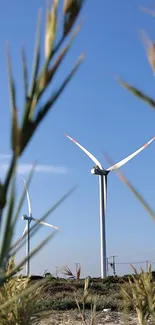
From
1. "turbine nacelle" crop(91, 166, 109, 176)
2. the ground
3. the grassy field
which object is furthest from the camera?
"turbine nacelle" crop(91, 166, 109, 176)

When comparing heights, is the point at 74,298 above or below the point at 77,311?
below

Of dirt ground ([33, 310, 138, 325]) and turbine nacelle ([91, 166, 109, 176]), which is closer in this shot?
dirt ground ([33, 310, 138, 325])

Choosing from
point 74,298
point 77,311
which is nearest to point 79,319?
point 77,311

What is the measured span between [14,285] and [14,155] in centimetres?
524

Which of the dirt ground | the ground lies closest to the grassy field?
the ground

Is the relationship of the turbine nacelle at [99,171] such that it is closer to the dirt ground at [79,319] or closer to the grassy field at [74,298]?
the grassy field at [74,298]

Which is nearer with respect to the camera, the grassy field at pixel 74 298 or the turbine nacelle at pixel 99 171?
the grassy field at pixel 74 298

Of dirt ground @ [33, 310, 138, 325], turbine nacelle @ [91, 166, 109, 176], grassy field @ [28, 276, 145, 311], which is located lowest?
grassy field @ [28, 276, 145, 311]

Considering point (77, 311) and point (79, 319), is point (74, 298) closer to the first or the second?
point (77, 311)

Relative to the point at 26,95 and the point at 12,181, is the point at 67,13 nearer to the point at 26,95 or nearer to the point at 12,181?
the point at 26,95

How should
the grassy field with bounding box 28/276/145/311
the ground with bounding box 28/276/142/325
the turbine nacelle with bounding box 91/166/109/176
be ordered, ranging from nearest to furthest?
the ground with bounding box 28/276/142/325, the grassy field with bounding box 28/276/145/311, the turbine nacelle with bounding box 91/166/109/176

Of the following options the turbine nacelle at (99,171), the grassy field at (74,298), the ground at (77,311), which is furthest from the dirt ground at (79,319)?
the turbine nacelle at (99,171)

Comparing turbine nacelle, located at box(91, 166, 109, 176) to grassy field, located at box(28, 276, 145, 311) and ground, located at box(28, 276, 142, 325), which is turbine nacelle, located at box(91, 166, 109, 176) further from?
ground, located at box(28, 276, 142, 325)

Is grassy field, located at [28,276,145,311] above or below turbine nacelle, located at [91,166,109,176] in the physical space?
below
